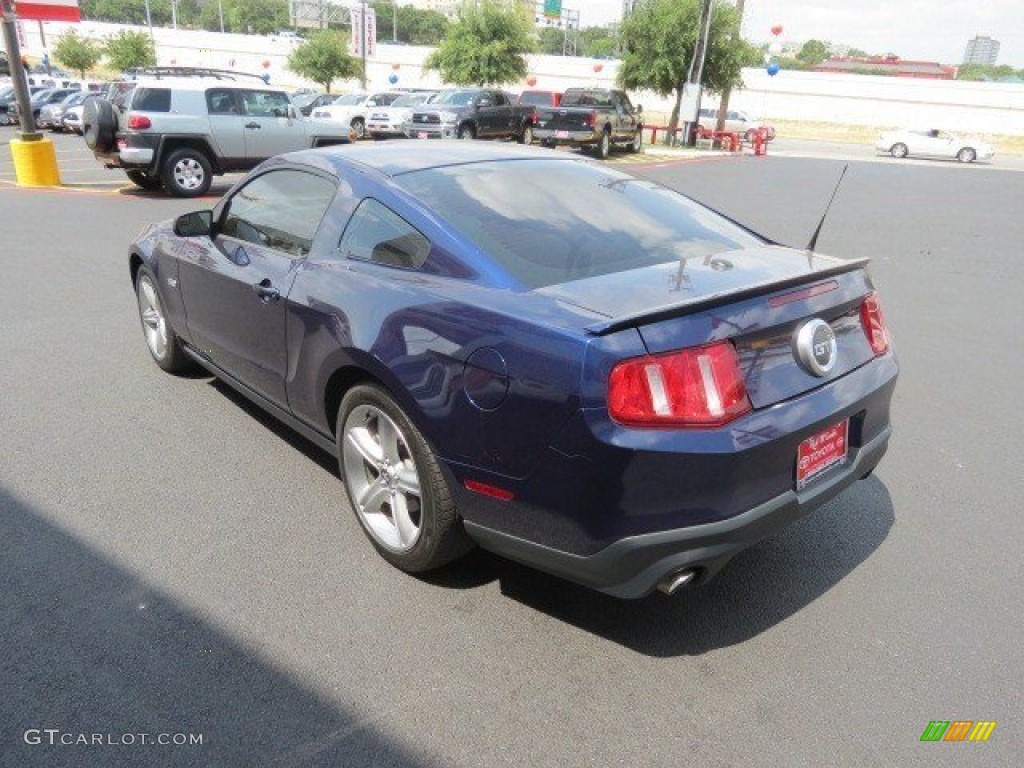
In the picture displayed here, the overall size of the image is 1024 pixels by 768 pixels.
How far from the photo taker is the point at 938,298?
793cm

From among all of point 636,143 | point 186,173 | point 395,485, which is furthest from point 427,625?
point 636,143

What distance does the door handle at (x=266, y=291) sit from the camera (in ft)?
11.3

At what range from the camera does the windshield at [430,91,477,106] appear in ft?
78.7

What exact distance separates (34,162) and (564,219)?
13696 mm

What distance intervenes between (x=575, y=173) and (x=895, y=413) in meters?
2.66

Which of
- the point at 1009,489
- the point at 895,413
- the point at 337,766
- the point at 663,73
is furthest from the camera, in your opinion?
the point at 663,73

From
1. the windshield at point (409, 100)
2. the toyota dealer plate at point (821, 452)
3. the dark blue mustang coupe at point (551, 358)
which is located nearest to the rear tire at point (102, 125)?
the dark blue mustang coupe at point (551, 358)

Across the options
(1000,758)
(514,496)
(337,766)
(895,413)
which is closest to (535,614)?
(514,496)

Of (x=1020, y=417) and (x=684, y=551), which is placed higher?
(x=684, y=551)

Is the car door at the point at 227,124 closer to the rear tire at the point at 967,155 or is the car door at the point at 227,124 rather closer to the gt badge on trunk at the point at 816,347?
the gt badge on trunk at the point at 816,347

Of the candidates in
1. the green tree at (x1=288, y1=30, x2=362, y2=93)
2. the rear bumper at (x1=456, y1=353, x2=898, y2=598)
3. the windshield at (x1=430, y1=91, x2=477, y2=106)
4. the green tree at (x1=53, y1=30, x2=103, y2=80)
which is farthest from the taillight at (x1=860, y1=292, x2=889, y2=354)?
the green tree at (x1=53, y1=30, x2=103, y2=80)

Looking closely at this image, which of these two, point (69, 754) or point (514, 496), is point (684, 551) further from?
point (69, 754)

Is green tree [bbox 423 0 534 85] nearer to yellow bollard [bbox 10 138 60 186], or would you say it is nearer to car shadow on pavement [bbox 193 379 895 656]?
yellow bollard [bbox 10 138 60 186]

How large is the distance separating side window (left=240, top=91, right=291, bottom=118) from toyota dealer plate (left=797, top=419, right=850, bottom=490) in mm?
13113
